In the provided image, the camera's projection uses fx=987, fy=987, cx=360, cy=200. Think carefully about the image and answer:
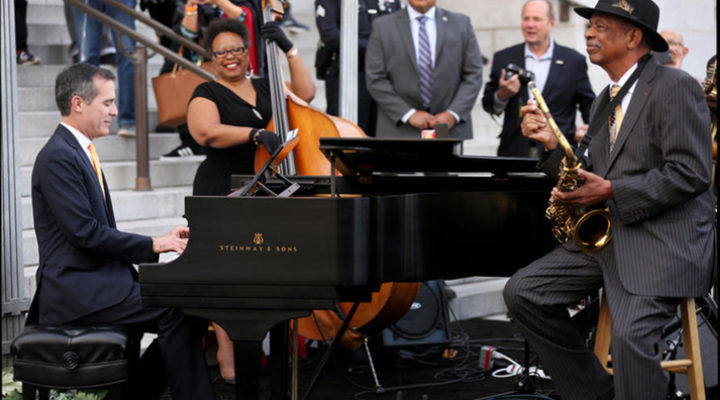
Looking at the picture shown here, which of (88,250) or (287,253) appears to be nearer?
(287,253)

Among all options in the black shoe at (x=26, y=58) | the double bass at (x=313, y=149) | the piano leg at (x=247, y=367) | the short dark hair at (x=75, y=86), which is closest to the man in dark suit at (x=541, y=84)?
the double bass at (x=313, y=149)

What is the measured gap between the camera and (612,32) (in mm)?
4113

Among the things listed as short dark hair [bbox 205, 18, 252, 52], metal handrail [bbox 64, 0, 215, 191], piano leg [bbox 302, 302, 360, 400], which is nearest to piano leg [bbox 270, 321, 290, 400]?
piano leg [bbox 302, 302, 360, 400]

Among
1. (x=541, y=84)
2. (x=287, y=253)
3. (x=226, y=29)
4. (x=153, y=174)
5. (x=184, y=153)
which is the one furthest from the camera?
(x=184, y=153)

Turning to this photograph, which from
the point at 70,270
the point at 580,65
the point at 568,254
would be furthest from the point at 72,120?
the point at 580,65

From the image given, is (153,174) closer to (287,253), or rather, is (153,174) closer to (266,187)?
(266,187)

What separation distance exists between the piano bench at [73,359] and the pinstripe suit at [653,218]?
6.45 ft

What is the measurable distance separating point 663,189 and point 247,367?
68.5 inches

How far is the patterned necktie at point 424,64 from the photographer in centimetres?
650

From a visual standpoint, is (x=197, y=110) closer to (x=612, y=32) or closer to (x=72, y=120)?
(x=72, y=120)

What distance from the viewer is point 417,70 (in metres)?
6.48

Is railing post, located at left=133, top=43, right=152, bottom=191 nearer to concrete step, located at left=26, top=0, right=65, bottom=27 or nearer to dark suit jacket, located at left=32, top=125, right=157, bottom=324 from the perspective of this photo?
concrete step, located at left=26, top=0, right=65, bottom=27

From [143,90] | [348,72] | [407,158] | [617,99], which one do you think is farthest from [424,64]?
[407,158]

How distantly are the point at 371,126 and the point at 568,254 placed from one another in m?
2.94
